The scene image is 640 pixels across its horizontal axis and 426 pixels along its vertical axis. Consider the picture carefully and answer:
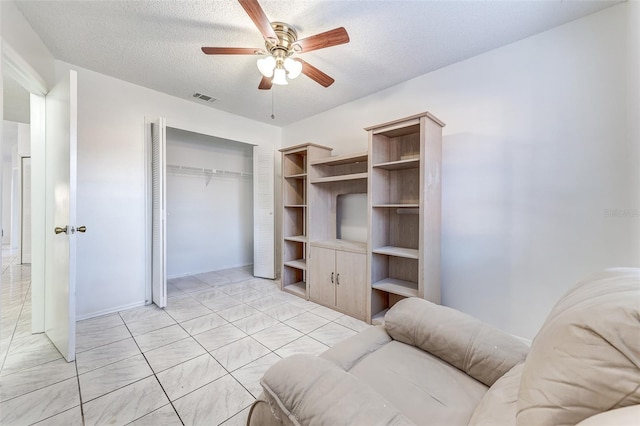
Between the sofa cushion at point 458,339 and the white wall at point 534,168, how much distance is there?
1.34 metres

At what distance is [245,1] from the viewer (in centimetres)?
137

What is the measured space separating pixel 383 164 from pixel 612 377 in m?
2.23

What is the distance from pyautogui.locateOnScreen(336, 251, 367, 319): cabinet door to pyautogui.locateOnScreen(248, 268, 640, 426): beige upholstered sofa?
121 cm

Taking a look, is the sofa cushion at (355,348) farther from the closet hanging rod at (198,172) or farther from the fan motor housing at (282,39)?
the closet hanging rod at (198,172)

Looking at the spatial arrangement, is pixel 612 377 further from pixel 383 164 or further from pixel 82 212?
pixel 82 212

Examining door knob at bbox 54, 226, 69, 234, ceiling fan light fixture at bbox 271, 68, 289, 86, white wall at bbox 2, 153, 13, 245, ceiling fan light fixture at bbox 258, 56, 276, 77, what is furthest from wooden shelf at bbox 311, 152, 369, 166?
white wall at bbox 2, 153, 13, 245

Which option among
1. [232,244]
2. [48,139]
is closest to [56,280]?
[48,139]

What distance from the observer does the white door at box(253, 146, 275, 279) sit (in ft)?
13.5

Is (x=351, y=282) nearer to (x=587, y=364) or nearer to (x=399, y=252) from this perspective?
(x=399, y=252)

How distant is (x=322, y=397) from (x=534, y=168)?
2439 mm

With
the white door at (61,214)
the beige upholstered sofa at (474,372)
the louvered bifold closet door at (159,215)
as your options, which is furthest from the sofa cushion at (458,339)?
the louvered bifold closet door at (159,215)

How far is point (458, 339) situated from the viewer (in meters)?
1.16

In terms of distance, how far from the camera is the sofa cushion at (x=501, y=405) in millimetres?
703

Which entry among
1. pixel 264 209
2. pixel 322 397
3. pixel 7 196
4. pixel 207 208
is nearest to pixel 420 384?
pixel 322 397
